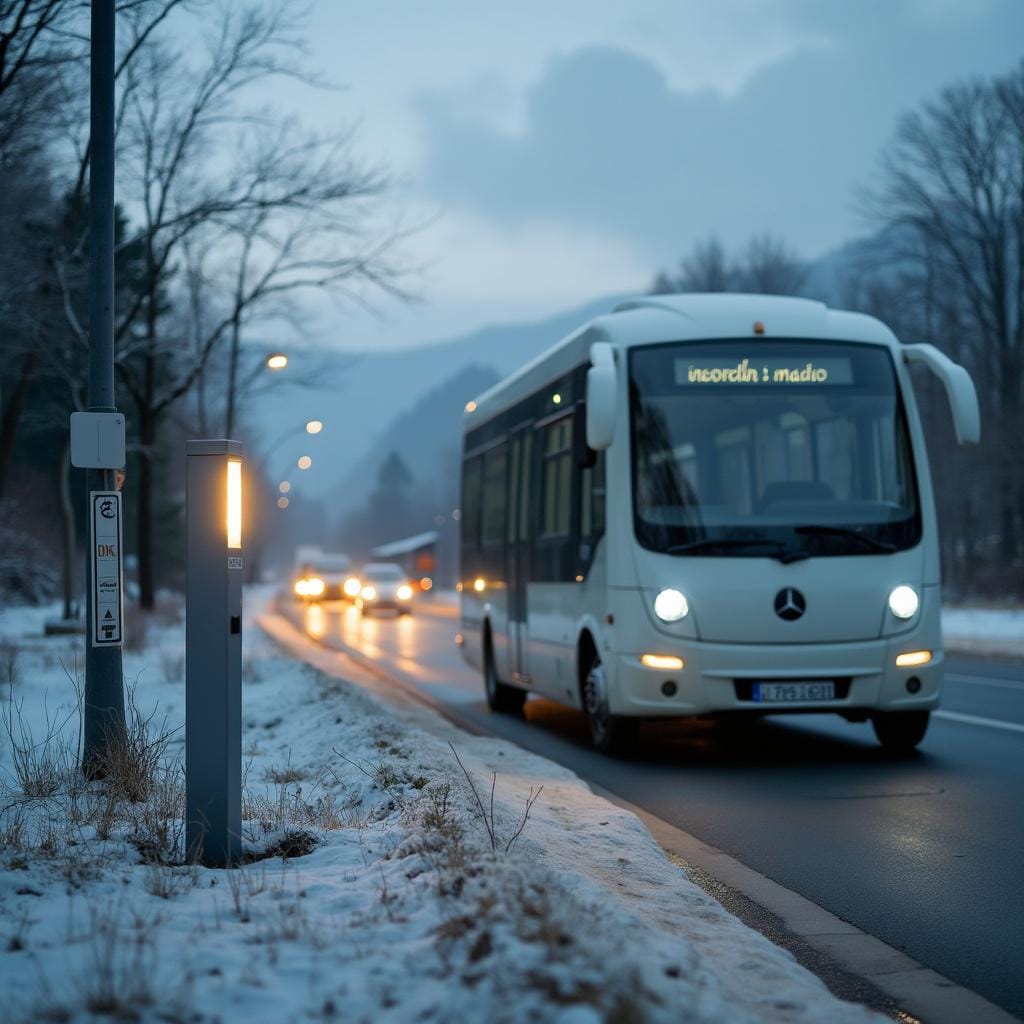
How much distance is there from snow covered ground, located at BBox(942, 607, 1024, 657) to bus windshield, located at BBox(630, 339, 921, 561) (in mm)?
12820

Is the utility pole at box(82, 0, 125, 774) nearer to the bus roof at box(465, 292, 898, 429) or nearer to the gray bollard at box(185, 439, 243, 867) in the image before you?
the gray bollard at box(185, 439, 243, 867)

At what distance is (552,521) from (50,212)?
15.1m

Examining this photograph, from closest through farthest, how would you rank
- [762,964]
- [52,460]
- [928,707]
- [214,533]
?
[762,964], [214,533], [928,707], [52,460]

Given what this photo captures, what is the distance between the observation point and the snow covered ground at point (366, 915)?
Answer: 376cm

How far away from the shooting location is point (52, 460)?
51688mm

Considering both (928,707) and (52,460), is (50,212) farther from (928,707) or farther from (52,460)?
(52,460)

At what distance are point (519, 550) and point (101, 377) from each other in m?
6.15

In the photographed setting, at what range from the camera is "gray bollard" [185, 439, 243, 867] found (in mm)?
5840

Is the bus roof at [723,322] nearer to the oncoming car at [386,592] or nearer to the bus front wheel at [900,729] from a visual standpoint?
the bus front wheel at [900,729]

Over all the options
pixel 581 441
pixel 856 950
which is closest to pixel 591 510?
pixel 581 441

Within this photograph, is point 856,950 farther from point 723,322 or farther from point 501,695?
point 501,695

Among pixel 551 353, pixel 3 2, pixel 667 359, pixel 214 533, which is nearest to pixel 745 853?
pixel 214 533

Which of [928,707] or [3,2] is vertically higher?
[3,2]

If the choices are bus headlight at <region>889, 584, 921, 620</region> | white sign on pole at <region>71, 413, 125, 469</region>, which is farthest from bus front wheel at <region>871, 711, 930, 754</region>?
white sign on pole at <region>71, 413, 125, 469</region>
